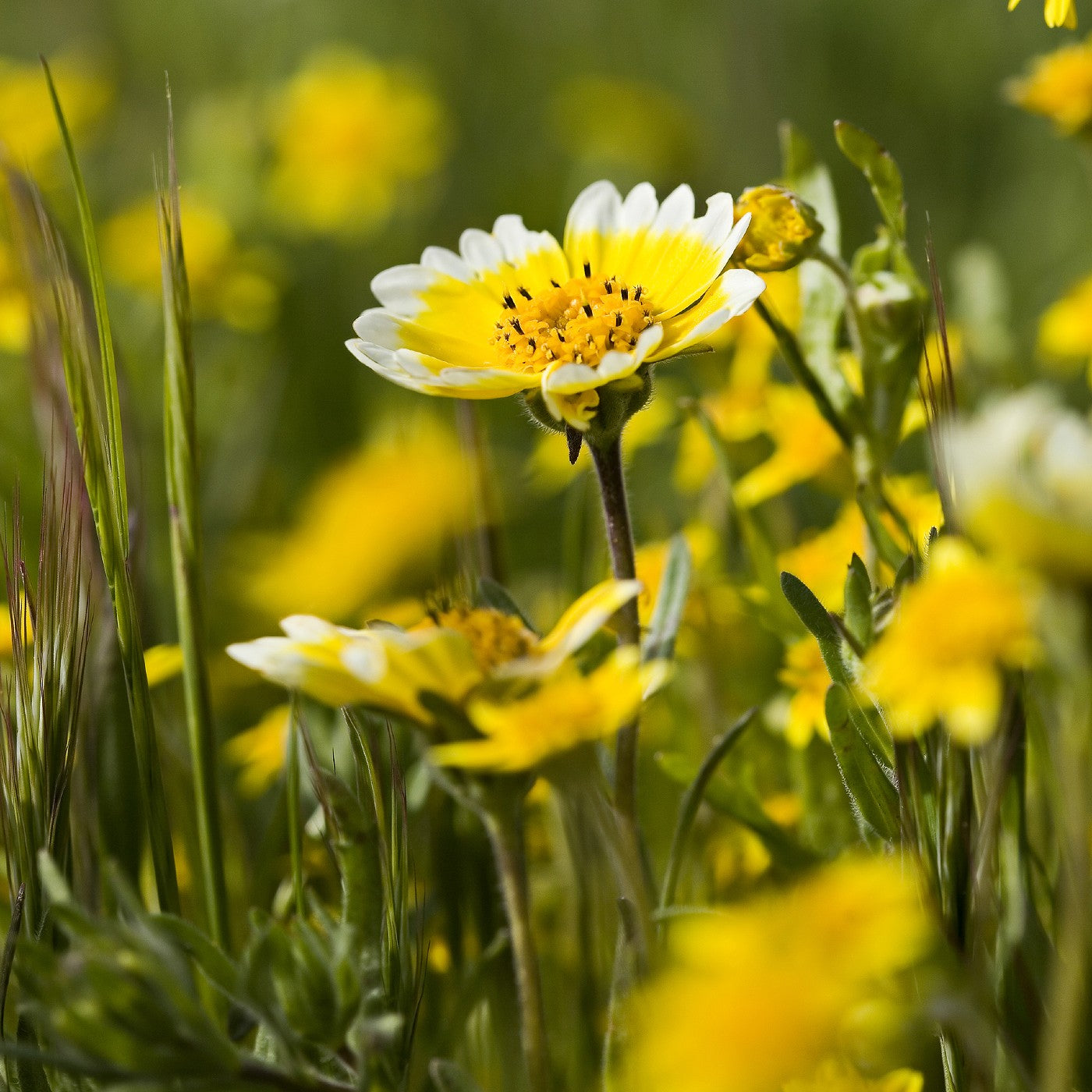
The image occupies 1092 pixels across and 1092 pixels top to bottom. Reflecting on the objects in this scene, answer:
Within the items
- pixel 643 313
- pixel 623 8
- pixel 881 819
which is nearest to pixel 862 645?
pixel 881 819

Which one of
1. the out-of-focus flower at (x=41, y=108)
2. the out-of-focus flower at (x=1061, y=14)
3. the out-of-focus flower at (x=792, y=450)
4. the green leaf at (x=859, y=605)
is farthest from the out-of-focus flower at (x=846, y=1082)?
the out-of-focus flower at (x=41, y=108)

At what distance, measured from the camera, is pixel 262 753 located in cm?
140

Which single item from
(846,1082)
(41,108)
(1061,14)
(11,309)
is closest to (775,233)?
(1061,14)

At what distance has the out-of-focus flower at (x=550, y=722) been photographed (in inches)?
26.5

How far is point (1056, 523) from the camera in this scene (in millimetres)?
534

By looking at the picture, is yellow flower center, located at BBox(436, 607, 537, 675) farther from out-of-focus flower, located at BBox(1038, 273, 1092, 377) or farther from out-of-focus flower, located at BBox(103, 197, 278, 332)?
out-of-focus flower, located at BBox(103, 197, 278, 332)

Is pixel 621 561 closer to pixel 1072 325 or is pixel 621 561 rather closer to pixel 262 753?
pixel 262 753

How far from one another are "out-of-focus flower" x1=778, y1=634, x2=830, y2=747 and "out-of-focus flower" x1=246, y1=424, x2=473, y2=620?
47 centimetres

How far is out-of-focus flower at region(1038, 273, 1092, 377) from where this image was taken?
5.37ft

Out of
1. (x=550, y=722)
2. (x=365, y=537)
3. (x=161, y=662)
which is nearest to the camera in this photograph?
(x=550, y=722)

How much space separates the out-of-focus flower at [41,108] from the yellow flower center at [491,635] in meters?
2.21

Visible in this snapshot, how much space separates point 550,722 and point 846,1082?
0.32 meters

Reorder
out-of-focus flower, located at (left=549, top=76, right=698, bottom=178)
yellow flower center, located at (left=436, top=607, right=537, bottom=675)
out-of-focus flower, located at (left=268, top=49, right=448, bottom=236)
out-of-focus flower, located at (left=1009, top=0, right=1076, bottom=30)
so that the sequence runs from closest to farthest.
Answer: yellow flower center, located at (left=436, top=607, right=537, bottom=675) < out-of-focus flower, located at (left=1009, top=0, right=1076, bottom=30) < out-of-focus flower, located at (left=268, top=49, right=448, bottom=236) < out-of-focus flower, located at (left=549, top=76, right=698, bottom=178)

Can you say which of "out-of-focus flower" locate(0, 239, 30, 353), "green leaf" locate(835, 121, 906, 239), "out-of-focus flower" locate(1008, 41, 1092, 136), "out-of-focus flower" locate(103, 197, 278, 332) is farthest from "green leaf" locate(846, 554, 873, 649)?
"out-of-focus flower" locate(103, 197, 278, 332)
